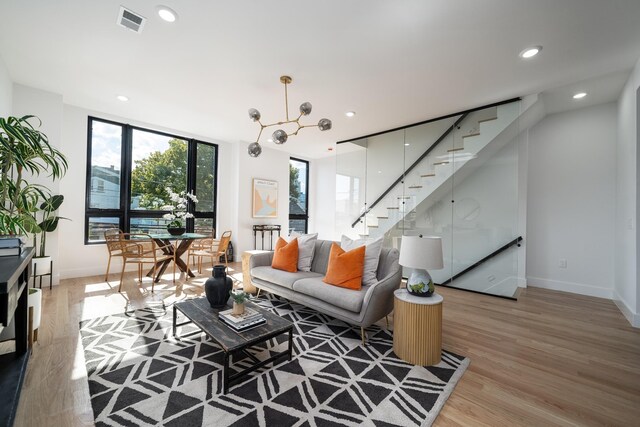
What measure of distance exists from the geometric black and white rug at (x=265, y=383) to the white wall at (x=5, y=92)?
2.86 m

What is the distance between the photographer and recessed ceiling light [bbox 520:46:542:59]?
8.74 ft

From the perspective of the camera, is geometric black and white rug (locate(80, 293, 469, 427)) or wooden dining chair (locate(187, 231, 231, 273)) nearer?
geometric black and white rug (locate(80, 293, 469, 427))

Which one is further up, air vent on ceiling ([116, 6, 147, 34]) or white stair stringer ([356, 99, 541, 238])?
air vent on ceiling ([116, 6, 147, 34])

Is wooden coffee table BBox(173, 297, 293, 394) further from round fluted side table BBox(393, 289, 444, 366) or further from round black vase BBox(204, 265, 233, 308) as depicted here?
round fluted side table BBox(393, 289, 444, 366)

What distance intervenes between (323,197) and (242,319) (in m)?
6.15

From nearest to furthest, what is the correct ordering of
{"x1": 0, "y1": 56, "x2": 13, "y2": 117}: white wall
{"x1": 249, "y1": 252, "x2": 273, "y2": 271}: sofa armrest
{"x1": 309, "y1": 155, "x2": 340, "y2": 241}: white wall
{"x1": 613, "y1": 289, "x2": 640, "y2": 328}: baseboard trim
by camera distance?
{"x1": 613, "y1": 289, "x2": 640, "y2": 328}: baseboard trim
{"x1": 0, "y1": 56, "x2": 13, "y2": 117}: white wall
{"x1": 249, "y1": 252, "x2": 273, "y2": 271}: sofa armrest
{"x1": 309, "y1": 155, "x2": 340, "y2": 241}: white wall

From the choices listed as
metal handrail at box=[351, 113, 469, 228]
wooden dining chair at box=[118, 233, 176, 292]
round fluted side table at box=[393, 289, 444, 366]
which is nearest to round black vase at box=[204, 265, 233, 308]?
round fluted side table at box=[393, 289, 444, 366]

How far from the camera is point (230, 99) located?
3.96m

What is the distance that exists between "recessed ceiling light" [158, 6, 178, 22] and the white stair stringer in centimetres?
410

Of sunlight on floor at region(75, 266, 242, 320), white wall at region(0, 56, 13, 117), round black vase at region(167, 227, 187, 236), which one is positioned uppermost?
white wall at region(0, 56, 13, 117)

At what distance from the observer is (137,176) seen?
5.04 meters

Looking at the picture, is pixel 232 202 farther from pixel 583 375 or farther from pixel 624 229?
pixel 624 229

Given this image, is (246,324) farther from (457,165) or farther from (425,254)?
(457,165)

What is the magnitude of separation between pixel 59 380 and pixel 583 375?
3806 mm
